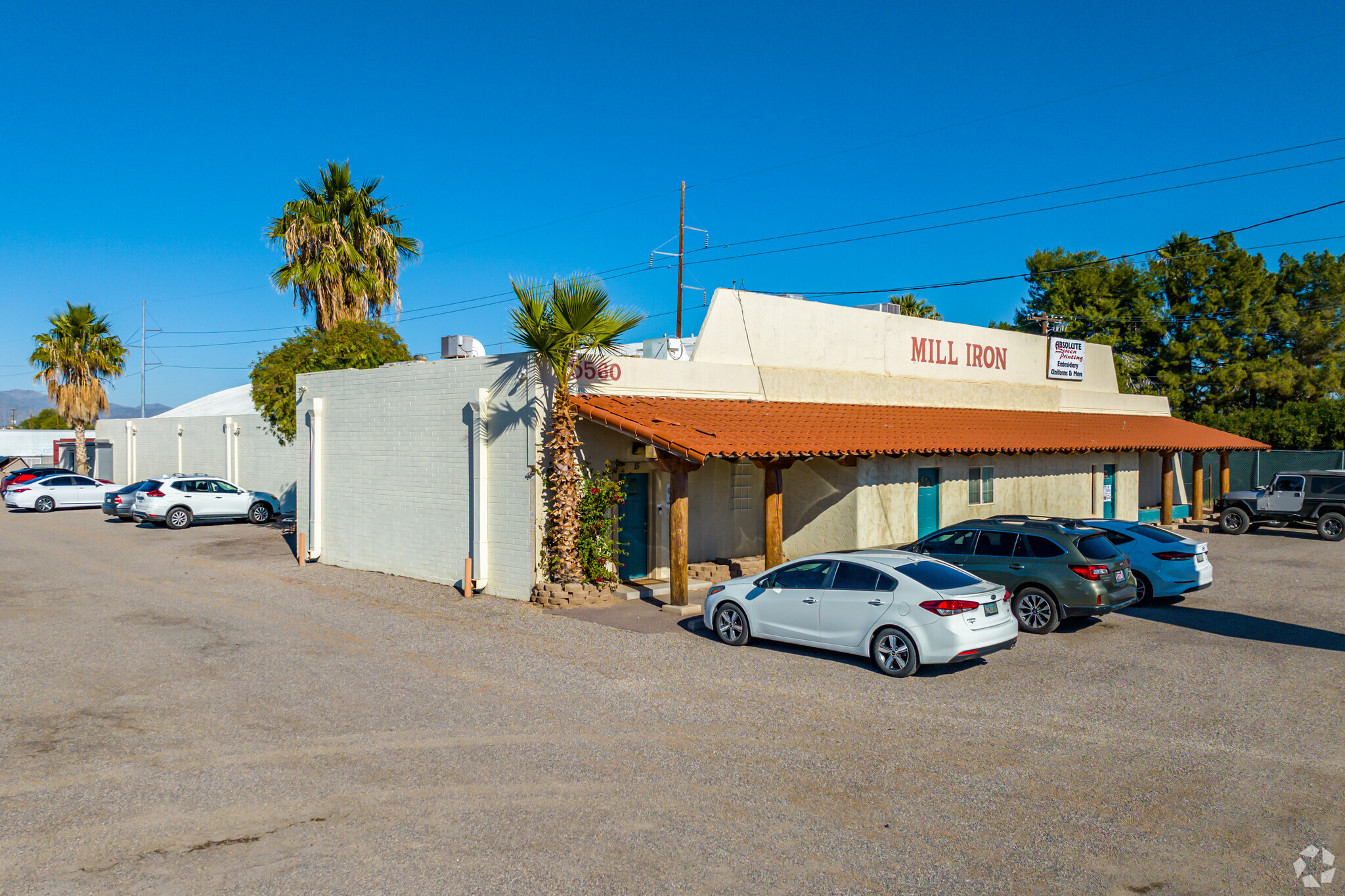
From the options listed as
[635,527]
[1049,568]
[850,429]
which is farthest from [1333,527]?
[635,527]

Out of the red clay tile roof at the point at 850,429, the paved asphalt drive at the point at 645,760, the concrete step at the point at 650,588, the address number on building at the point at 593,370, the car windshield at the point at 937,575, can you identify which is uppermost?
the address number on building at the point at 593,370

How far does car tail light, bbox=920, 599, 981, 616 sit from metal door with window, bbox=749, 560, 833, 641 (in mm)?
1507

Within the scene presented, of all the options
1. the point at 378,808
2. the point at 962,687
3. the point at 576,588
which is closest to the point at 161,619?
the point at 576,588

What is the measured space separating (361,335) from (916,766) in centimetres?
2187

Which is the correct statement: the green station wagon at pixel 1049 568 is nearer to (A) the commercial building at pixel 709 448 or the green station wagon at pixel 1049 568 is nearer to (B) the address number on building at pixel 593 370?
(A) the commercial building at pixel 709 448

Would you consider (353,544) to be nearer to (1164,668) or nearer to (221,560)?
(221,560)

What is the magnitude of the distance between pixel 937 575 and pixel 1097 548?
11.9ft

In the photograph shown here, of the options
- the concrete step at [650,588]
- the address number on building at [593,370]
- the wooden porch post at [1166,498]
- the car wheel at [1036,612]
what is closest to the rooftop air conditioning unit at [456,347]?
the address number on building at [593,370]

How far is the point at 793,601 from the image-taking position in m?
11.7

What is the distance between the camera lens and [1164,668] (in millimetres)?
10992

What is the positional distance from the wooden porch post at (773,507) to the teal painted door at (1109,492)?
52.3ft

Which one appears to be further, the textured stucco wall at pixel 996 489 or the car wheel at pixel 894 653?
the textured stucco wall at pixel 996 489

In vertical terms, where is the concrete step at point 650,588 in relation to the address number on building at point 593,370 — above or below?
below

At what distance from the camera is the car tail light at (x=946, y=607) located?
10266 mm
